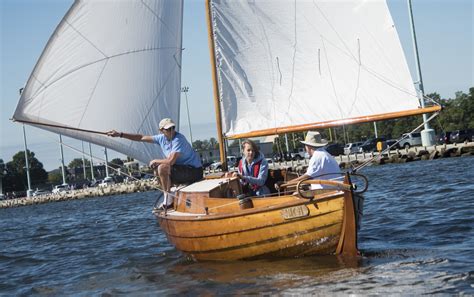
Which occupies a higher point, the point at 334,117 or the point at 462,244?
the point at 334,117

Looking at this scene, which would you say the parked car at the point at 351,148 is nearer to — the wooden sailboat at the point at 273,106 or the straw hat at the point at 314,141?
the wooden sailboat at the point at 273,106

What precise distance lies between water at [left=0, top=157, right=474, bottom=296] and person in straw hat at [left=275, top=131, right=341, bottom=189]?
4.15 ft

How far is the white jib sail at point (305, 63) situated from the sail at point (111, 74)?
3.67 feet

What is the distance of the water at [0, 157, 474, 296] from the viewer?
375 inches

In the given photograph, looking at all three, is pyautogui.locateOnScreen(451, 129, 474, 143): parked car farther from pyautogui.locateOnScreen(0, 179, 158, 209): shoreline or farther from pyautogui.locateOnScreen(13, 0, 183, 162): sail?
pyautogui.locateOnScreen(13, 0, 183, 162): sail

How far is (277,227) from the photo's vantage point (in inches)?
432

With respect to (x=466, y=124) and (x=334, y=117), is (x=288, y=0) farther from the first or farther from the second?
(x=466, y=124)

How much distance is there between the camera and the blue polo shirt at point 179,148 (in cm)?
1294

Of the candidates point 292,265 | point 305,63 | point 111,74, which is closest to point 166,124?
point 111,74

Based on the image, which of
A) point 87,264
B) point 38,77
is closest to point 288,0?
point 38,77

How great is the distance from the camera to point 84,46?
1315 centimetres

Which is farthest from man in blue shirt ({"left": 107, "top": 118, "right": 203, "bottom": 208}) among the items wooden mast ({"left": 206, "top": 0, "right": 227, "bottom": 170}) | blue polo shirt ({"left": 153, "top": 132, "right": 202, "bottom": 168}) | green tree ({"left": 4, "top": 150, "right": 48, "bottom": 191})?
green tree ({"left": 4, "top": 150, "right": 48, "bottom": 191})

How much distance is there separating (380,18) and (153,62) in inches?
172

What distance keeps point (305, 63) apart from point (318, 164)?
2628mm
